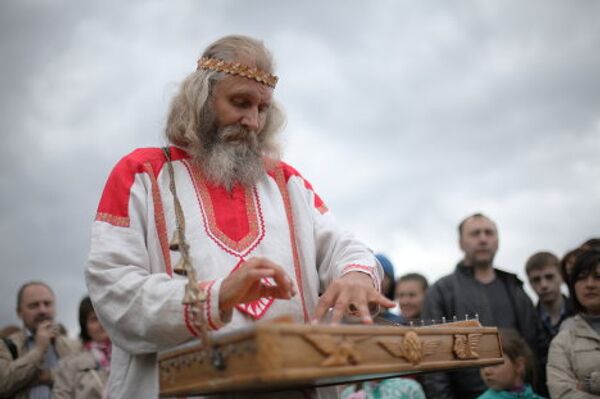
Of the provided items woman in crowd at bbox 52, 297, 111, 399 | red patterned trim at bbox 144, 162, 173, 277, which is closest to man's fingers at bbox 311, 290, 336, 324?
red patterned trim at bbox 144, 162, 173, 277

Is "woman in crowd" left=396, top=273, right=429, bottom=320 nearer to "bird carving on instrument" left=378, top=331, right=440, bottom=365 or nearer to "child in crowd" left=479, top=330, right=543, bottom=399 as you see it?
"child in crowd" left=479, top=330, right=543, bottom=399

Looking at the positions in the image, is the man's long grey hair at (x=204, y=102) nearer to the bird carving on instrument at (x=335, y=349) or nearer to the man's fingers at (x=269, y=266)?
the man's fingers at (x=269, y=266)

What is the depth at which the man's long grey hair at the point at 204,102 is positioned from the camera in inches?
111

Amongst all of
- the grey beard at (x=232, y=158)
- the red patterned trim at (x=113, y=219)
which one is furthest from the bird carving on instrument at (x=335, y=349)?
the grey beard at (x=232, y=158)

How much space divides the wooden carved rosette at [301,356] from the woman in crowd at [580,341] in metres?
2.89

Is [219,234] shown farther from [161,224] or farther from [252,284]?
[252,284]

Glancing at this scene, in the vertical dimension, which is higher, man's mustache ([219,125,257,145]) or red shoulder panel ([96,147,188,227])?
man's mustache ([219,125,257,145])

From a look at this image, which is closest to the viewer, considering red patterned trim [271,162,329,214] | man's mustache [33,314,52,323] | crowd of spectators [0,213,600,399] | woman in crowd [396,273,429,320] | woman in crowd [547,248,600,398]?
red patterned trim [271,162,329,214]

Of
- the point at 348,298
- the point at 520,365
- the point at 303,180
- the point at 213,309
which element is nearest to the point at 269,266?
the point at 213,309

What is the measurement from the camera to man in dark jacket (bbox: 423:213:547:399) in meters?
5.28

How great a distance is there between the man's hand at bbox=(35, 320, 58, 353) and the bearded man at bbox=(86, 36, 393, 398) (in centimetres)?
323

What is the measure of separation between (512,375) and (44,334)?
12.7ft

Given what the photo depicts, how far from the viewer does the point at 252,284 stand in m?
1.94

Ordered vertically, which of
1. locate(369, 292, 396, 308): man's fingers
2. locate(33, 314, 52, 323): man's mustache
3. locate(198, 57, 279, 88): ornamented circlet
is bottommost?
locate(369, 292, 396, 308): man's fingers
